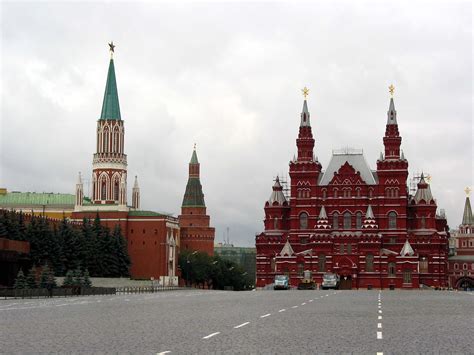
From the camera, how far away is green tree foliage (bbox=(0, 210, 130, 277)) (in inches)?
3844

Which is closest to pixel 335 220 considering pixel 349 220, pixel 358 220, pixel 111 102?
pixel 349 220

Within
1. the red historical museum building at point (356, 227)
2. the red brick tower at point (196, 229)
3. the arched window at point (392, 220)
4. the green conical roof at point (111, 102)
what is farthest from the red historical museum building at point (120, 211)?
the red brick tower at point (196, 229)

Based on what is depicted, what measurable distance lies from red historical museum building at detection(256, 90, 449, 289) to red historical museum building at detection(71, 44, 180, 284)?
16136 mm

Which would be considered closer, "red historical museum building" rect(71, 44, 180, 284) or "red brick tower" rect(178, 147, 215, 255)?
"red historical museum building" rect(71, 44, 180, 284)

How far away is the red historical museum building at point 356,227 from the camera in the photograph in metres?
129

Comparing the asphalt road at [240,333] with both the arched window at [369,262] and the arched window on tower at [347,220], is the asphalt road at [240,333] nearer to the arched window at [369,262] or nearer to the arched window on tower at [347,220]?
the arched window at [369,262]

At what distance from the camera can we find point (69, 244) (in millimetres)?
107562

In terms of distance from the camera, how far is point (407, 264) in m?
127

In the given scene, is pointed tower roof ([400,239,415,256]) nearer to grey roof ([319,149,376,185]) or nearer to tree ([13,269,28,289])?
grey roof ([319,149,376,185])

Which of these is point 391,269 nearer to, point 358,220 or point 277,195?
point 358,220

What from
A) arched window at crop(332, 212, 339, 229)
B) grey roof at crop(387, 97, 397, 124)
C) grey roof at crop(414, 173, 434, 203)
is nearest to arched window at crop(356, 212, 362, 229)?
arched window at crop(332, 212, 339, 229)

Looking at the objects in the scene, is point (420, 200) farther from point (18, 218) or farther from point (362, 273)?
point (18, 218)

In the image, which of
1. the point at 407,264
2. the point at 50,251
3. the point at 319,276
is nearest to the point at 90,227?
the point at 50,251

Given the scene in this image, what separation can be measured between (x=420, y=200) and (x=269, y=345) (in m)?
118
